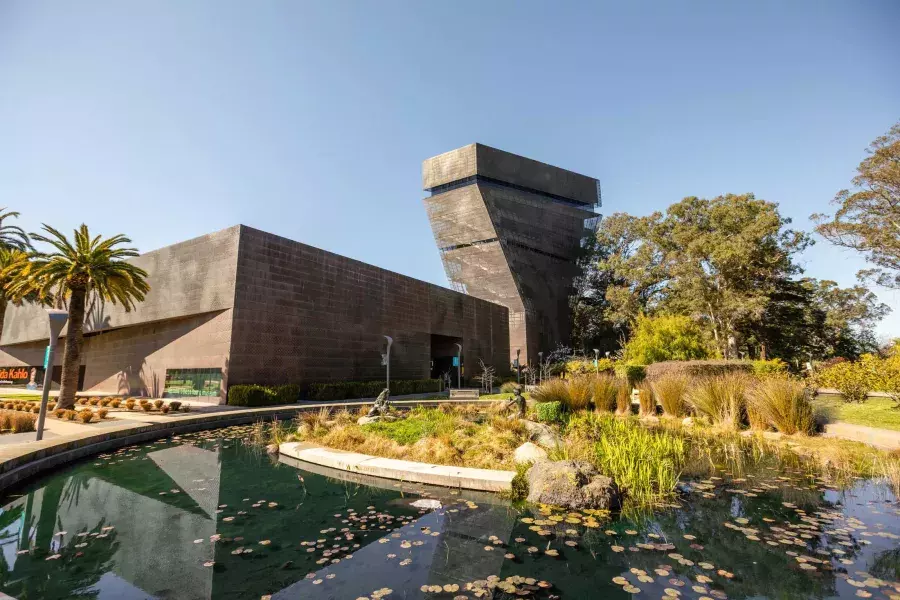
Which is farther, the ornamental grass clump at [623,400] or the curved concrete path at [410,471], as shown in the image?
the ornamental grass clump at [623,400]

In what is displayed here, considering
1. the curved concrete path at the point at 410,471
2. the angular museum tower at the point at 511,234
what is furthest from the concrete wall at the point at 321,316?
the angular museum tower at the point at 511,234

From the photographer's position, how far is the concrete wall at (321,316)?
61.9ft

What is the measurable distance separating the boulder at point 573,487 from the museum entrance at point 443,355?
2651 cm

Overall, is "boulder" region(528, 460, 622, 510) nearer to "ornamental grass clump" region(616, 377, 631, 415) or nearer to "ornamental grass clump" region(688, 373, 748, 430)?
"ornamental grass clump" region(688, 373, 748, 430)

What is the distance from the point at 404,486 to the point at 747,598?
4.24 m

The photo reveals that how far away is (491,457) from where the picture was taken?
22.7 feet

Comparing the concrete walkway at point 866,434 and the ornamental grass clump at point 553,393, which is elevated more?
the ornamental grass clump at point 553,393

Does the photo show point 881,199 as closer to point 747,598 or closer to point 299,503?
point 747,598

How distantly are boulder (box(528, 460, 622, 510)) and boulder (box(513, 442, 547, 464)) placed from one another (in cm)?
86

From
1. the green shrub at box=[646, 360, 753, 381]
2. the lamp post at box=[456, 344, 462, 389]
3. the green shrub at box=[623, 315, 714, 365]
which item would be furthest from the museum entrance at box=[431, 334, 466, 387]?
the green shrub at box=[646, 360, 753, 381]

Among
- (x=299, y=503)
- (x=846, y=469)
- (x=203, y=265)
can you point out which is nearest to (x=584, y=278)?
(x=203, y=265)

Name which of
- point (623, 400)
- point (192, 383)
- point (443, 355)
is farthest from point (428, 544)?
point (443, 355)

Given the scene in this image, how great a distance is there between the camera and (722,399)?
1066 centimetres

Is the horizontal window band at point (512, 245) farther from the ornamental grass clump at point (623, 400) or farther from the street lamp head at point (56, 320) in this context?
the street lamp head at point (56, 320)
